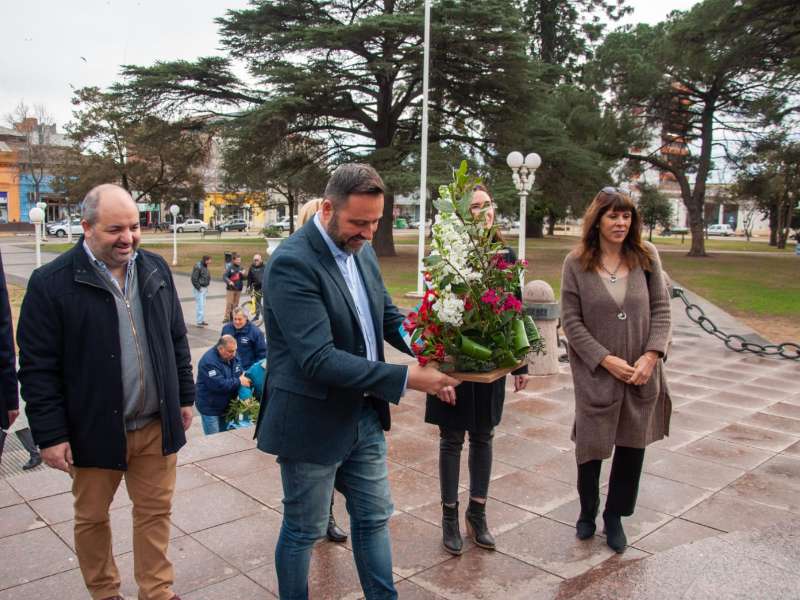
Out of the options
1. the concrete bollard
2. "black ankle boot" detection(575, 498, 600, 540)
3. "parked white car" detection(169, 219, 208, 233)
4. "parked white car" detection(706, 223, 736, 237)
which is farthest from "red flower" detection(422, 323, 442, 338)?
"parked white car" detection(706, 223, 736, 237)

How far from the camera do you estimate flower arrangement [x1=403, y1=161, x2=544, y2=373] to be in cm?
276

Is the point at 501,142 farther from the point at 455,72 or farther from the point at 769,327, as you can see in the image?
the point at 769,327

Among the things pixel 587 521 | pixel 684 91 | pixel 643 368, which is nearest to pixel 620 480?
pixel 587 521

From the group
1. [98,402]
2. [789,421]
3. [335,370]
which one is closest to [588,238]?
[335,370]

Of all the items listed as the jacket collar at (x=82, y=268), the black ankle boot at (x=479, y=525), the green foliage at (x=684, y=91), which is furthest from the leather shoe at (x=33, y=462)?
the green foliage at (x=684, y=91)

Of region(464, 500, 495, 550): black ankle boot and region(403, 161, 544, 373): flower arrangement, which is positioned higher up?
region(403, 161, 544, 373): flower arrangement

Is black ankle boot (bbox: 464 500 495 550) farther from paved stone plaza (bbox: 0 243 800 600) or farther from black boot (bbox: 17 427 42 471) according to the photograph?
black boot (bbox: 17 427 42 471)

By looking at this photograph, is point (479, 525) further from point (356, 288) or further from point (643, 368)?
point (356, 288)

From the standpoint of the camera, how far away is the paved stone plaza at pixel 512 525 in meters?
3.24

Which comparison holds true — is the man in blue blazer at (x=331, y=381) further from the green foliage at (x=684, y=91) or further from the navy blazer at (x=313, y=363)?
the green foliage at (x=684, y=91)

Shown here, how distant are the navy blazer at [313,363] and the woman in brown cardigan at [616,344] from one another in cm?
156

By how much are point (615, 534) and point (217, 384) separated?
147 inches

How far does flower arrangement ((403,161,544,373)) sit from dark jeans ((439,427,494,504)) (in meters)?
0.70

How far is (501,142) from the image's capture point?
1097 inches
